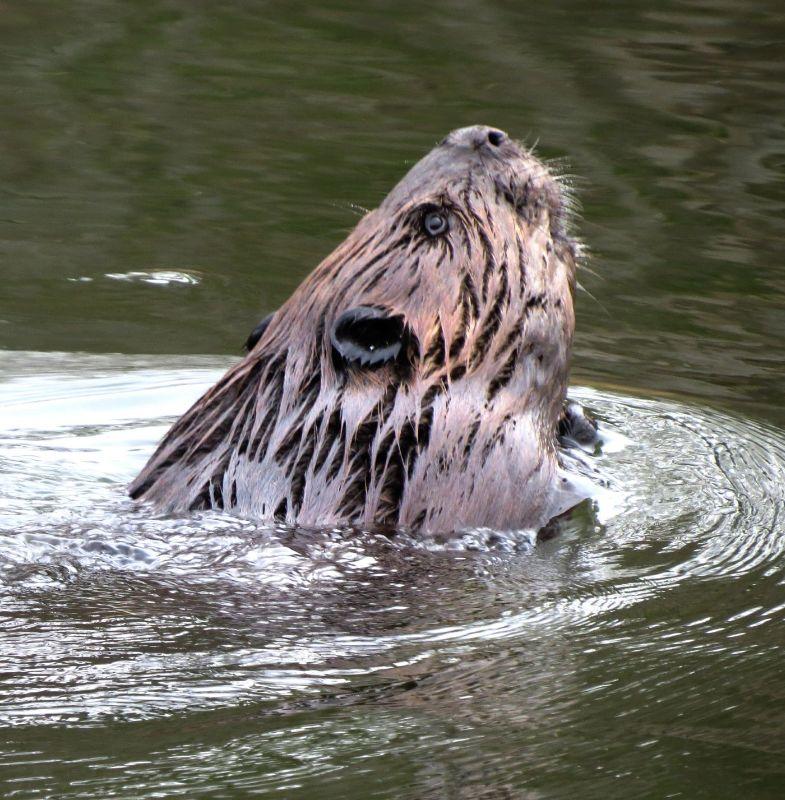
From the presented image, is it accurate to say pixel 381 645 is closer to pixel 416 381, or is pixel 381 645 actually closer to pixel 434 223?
pixel 416 381

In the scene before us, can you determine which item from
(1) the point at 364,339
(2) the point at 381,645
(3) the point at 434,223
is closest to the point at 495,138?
(3) the point at 434,223

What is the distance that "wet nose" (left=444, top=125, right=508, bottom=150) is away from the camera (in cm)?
481

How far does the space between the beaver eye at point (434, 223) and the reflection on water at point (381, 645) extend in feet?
2.86

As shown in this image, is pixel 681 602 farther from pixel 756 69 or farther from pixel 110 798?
pixel 756 69

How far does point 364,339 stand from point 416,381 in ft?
0.57

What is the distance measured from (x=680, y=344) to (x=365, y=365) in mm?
2438

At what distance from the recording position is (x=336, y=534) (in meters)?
4.10

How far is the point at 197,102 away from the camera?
31.8 feet

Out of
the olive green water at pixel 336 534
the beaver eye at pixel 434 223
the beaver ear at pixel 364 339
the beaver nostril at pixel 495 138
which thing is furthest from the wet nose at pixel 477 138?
the olive green water at pixel 336 534

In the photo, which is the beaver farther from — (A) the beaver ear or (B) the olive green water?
(B) the olive green water

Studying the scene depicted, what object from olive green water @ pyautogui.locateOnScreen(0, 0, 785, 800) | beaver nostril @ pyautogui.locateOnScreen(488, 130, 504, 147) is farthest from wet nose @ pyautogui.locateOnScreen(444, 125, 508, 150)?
olive green water @ pyautogui.locateOnScreen(0, 0, 785, 800)

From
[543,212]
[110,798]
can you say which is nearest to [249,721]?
[110,798]

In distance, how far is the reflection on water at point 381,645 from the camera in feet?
9.78

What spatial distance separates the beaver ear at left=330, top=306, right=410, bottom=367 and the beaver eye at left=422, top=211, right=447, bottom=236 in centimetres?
37
